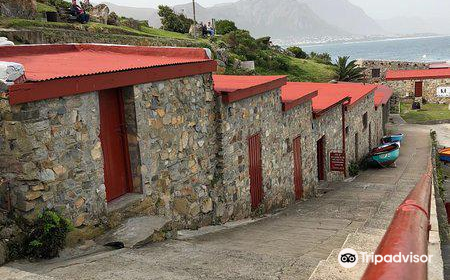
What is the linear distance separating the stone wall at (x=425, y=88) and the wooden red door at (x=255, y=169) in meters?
37.5

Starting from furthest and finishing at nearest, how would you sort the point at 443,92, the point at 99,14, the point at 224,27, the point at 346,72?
1. the point at 224,27
2. the point at 443,92
3. the point at 346,72
4. the point at 99,14

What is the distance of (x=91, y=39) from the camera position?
17.8 metres

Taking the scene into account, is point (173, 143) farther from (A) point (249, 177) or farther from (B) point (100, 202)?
(A) point (249, 177)

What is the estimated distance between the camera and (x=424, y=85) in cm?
4462

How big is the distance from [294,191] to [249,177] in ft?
11.1

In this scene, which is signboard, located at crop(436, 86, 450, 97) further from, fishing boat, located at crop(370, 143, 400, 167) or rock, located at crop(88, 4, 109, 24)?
rock, located at crop(88, 4, 109, 24)

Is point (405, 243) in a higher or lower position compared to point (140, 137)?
higher

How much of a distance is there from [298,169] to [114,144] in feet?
25.0

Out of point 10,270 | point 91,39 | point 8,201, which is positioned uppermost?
point 91,39

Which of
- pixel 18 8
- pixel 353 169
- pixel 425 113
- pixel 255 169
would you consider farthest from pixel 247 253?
pixel 425 113

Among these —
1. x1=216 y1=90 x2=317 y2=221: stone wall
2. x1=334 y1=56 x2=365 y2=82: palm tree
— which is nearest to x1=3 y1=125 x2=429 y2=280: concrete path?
x1=216 y1=90 x2=317 y2=221: stone wall

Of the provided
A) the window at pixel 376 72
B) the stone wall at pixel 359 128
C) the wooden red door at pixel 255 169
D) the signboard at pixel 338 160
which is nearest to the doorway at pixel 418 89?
the window at pixel 376 72

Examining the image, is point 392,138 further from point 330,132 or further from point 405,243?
point 405,243

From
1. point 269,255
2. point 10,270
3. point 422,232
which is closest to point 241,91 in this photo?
point 269,255
